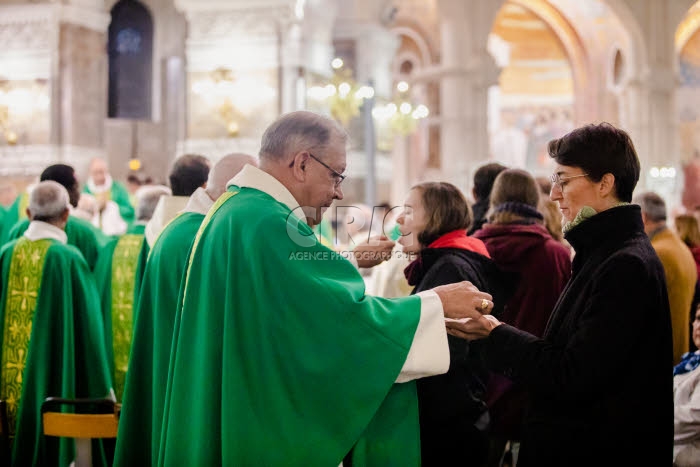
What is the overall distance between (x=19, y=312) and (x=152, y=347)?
2.30m

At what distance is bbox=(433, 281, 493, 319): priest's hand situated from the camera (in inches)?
114

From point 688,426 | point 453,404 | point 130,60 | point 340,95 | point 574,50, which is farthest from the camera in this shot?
point 574,50

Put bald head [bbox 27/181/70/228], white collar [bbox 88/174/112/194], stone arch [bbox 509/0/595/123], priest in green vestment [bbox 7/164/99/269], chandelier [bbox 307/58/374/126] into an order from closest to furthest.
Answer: bald head [bbox 27/181/70/228]
priest in green vestment [bbox 7/164/99/269]
white collar [bbox 88/174/112/194]
chandelier [bbox 307/58/374/126]
stone arch [bbox 509/0/595/123]

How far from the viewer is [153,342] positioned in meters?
3.65

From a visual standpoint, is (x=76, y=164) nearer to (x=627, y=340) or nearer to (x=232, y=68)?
(x=232, y=68)

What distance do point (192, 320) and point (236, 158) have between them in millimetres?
1600

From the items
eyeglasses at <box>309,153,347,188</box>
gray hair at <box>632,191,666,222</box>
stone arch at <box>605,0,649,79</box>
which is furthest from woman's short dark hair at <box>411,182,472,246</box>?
stone arch at <box>605,0,649,79</box>

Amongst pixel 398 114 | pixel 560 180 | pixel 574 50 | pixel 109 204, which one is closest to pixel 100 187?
pixel 109 204

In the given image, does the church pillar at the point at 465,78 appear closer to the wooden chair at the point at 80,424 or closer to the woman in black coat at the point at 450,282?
the woman in black coat at the point at 450,282

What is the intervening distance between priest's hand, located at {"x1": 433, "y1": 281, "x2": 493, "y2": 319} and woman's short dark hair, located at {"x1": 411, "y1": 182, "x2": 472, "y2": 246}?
2.63 ft

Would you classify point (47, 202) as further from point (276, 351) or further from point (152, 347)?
point (276, 351)

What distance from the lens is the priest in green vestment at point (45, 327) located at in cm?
539

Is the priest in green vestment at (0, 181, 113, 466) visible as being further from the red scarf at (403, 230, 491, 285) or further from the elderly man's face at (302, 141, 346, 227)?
the elderly man's face at (302, 141, 346, 227)

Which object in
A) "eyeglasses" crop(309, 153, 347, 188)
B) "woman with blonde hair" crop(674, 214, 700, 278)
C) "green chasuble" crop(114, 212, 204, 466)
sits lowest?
"green chasuble" crop(114, 212, 204, 466)
